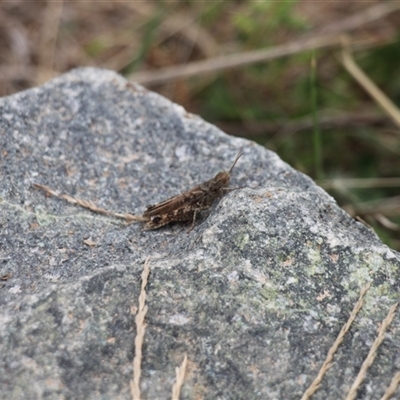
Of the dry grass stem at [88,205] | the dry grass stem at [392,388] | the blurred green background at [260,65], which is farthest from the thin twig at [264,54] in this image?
the dry grass stem at [392,388]

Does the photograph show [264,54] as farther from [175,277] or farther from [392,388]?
[392,388]

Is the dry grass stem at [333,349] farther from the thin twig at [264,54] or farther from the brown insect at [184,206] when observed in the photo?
the thin twig at [264,54]

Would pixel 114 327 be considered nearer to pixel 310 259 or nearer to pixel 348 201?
pixel 310 259

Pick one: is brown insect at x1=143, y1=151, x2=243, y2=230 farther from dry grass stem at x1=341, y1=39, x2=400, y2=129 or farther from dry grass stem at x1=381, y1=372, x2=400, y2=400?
dry grass stem at x1=341, y1=39, x2=400, y2=129

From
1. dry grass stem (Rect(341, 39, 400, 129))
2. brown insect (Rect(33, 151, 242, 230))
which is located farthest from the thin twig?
brown insect (Rect(33, 151, 242, 230))

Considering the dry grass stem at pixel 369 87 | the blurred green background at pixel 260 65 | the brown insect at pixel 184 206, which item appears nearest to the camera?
the brown insect at pixel 184 206

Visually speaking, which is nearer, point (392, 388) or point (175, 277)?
point (392, 388)

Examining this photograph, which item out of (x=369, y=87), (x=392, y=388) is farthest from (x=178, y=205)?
(x=369, y=87)
